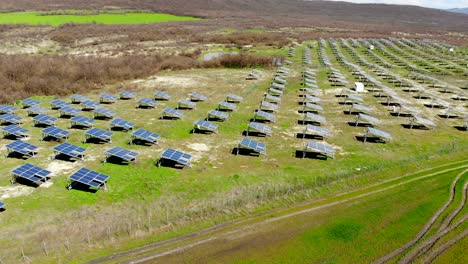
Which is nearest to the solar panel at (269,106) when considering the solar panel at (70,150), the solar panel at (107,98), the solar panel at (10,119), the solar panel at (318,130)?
the solar panel at (318,130)

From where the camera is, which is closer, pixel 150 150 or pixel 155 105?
pixel 150 150

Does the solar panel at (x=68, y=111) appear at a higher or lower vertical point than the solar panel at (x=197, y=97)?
lower

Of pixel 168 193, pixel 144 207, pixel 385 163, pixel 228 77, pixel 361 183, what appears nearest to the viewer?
pixel 144 207

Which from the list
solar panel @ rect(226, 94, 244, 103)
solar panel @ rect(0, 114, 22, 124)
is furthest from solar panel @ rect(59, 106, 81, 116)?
solar panel @ rect(226, 94, 244, 103)

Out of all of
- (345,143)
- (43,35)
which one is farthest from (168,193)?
(43,35)

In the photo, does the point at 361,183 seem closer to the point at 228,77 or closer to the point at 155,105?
the point at 155,105

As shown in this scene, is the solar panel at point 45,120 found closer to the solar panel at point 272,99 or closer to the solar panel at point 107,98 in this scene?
the solar panel at point 107,98
